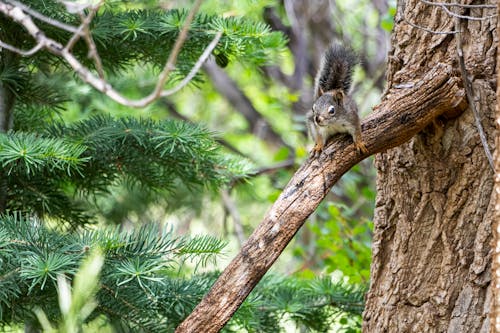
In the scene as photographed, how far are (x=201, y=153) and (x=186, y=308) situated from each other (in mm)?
470

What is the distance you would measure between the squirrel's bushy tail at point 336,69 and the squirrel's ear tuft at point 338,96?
0.10m

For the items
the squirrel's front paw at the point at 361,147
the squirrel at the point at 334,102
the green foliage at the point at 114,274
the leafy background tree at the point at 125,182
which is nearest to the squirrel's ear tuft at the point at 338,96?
the squirrel at the point at 334,102

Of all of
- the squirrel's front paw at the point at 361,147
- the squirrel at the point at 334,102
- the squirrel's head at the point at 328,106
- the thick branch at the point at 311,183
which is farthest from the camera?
the squirrel's head at the point at 328,106

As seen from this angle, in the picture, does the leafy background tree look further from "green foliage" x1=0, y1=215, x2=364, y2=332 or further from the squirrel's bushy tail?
the squirrel's bushy tail

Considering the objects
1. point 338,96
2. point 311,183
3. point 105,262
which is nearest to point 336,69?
point 338,96

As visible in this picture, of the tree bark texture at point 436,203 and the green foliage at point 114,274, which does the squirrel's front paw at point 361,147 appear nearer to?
the tree bark texture at point 436,203

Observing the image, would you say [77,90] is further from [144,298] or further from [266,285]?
[144,298]

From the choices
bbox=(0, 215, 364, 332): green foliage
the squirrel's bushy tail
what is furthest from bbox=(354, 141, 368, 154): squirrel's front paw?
the squirrel's bushy tail

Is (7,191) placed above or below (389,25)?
below

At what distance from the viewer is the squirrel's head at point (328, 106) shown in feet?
7.58

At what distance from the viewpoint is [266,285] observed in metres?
2.71

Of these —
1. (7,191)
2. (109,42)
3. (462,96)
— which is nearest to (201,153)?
(109,42)

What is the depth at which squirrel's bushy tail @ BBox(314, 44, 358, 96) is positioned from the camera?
8.05ft

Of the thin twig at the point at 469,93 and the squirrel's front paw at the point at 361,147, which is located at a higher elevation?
the thin twig at the point at 469,93
